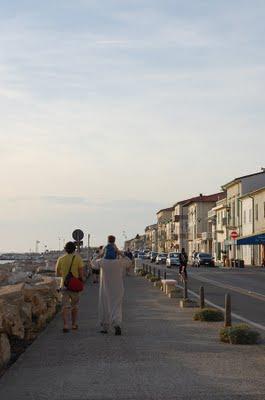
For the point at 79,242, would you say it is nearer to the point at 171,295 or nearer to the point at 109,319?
the point at 171,295

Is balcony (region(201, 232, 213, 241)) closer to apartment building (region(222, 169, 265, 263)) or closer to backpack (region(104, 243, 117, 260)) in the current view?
apartment building (region(222, 169, 265, 263))

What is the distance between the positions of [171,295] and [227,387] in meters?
16.3

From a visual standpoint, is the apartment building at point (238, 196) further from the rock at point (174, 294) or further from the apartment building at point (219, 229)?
the rock at point (174, 294)

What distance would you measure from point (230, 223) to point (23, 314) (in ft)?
271

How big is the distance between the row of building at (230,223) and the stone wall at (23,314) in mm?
51145

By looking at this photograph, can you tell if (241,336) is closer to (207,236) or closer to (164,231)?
(207,236)

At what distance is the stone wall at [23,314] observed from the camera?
12906mm

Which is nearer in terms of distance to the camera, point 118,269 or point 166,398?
point 166,398

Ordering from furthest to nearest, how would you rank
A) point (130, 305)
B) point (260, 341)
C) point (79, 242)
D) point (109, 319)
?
point (79, 242) → point (130, 305) → point (109, 319) → point (260, 341)

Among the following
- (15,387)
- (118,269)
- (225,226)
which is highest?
(225,226)

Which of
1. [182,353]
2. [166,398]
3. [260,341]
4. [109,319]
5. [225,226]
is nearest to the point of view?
[166,398]

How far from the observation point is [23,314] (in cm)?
1482

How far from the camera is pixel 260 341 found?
13.2 m

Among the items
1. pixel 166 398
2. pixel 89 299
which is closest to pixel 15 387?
pixel 166 398
